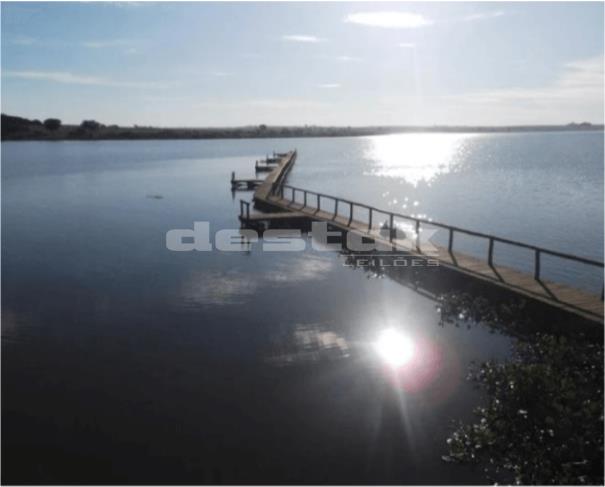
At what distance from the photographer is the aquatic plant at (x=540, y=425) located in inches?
318

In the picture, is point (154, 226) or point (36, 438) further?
point (154, 226)

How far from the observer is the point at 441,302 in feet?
53.5

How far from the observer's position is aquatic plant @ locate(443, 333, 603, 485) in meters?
8.08

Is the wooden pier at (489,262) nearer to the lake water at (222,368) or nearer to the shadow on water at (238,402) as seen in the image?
the shadow on water at (238,402)

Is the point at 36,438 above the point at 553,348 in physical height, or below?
below

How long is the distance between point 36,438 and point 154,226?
23.2 m

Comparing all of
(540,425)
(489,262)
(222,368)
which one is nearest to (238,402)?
(222,368)

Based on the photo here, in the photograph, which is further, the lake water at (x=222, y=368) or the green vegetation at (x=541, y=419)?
the lake water at (x=222, y=368)

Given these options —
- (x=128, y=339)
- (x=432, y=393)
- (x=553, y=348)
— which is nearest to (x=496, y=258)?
(x=553, y=348)

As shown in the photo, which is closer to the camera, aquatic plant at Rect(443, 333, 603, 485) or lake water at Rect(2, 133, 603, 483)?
aquatic plant at Rect(443, 333, 603, 485)

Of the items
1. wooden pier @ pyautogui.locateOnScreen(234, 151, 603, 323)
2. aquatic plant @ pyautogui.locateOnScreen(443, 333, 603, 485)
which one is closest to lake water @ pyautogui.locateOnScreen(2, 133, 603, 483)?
aquatic plant @ pyautogui.locateOnScreen(443, 333, 603, 485)

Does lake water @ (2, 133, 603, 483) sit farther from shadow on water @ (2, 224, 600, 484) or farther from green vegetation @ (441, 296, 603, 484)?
green vegetation @ (441, 296, 603, 484)

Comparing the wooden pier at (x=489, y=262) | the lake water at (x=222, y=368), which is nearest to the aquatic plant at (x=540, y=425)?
the lake water at (x=222, y=368)

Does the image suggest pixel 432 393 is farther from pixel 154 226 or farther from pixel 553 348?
pixel 154 226
